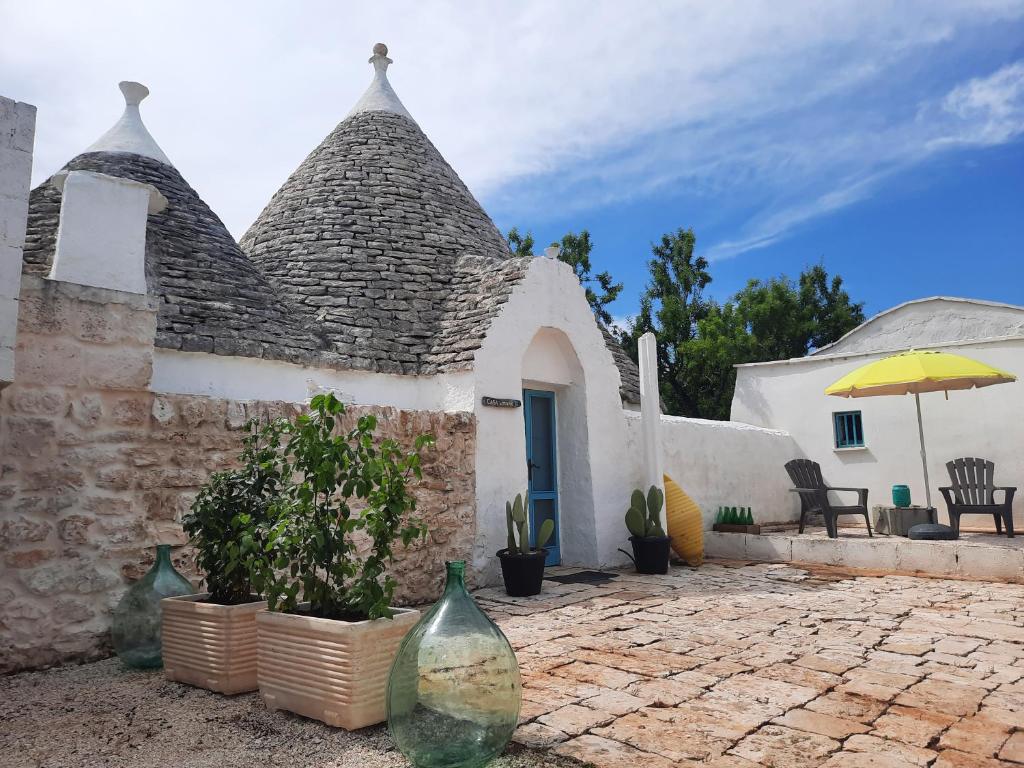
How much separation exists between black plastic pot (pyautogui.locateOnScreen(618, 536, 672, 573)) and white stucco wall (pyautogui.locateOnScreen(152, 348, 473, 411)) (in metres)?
2.56

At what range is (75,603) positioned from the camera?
13.4 ft

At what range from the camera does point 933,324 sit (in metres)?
13.6

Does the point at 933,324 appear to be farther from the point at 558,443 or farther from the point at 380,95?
the point at 380,95

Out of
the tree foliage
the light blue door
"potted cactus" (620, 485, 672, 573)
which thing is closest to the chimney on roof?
the light blue door

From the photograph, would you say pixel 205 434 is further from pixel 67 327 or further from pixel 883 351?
pixel 883 351

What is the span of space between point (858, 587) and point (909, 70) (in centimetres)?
639

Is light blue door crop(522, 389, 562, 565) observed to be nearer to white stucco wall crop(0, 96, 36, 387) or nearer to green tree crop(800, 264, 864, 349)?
white stucco wall crop(0, 96, 36, 387)

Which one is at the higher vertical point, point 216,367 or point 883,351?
point 883,351

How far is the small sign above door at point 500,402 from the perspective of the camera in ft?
23.7

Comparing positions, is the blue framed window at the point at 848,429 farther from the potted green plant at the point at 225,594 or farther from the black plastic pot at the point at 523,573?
the potted green plant at the point at 225,594

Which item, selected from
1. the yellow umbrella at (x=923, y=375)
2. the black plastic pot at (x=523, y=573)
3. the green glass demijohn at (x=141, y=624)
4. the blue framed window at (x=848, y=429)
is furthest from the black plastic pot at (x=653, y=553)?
the blue framed window at (x=848, y=429)

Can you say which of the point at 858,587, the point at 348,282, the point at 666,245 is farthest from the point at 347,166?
the point at 666,245

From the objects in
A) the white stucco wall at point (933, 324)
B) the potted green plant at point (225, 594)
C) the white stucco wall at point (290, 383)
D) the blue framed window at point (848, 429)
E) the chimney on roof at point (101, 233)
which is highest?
the white stucco wall at point (933, 324)

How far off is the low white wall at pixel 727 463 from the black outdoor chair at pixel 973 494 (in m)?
2.92
